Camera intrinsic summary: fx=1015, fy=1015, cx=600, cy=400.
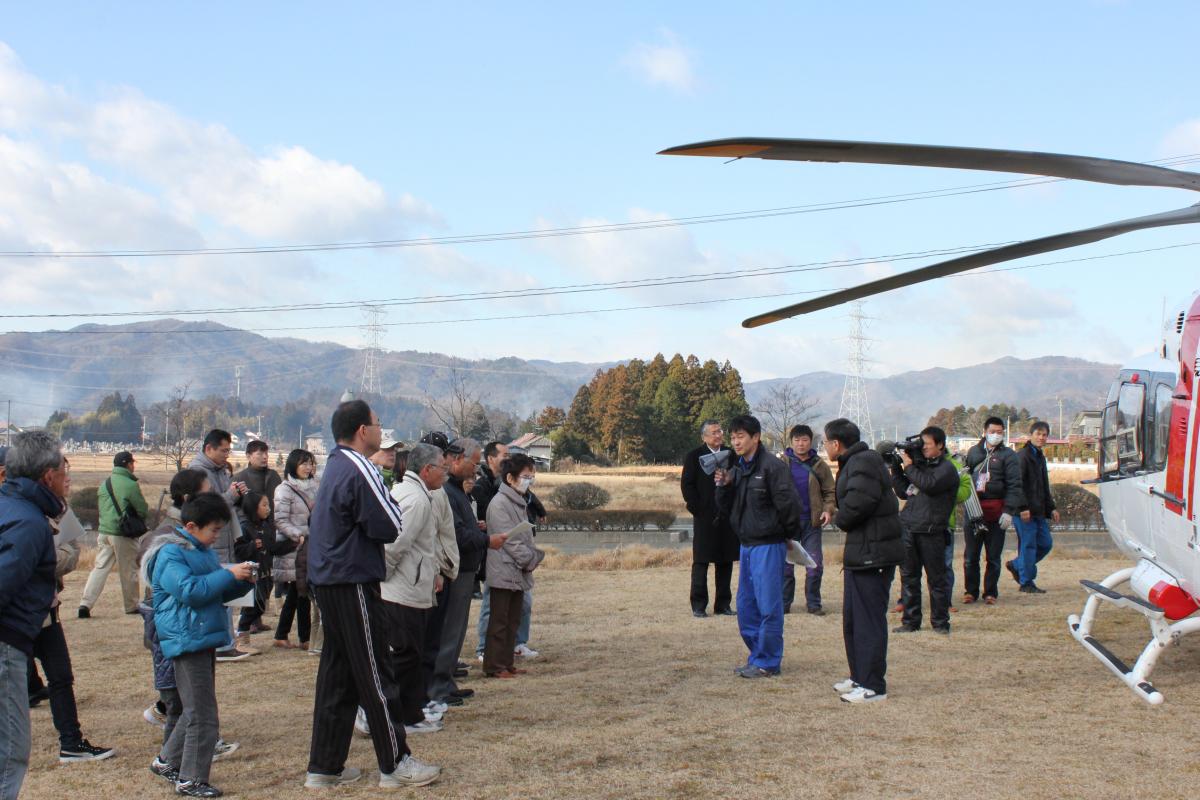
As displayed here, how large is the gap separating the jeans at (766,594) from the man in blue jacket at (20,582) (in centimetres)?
506

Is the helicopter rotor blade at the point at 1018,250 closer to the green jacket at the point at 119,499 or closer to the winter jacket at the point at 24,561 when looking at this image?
the winter jacket at the point at 24,561

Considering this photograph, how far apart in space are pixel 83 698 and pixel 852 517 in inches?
229

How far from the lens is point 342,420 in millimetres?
5355

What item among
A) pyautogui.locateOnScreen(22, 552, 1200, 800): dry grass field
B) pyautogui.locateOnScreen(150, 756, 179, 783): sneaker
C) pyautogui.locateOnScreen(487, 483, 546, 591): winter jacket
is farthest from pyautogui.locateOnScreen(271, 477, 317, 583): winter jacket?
pyautogui.locateOnScreen(150, 756, 179, 783): sneaker

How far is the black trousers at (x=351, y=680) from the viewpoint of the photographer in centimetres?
520

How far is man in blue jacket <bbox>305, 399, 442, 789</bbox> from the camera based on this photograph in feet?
17.0

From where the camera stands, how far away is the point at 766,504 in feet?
26.2

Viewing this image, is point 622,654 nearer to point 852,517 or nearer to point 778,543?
point 778,543

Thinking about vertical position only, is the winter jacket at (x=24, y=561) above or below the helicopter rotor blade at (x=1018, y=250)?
below

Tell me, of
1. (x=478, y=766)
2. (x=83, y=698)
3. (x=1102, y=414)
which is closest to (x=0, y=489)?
(x=478, y=766)

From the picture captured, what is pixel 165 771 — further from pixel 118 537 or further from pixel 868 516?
pixel 118 537

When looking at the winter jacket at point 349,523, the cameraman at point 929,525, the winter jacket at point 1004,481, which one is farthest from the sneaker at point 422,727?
the winter jacket at point 1004,481

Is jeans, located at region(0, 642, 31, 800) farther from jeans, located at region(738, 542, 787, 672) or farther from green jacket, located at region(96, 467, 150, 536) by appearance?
green jacket, located at region(96, 467, 150, 536)

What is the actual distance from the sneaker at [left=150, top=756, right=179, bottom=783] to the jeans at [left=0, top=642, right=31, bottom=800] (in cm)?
114
